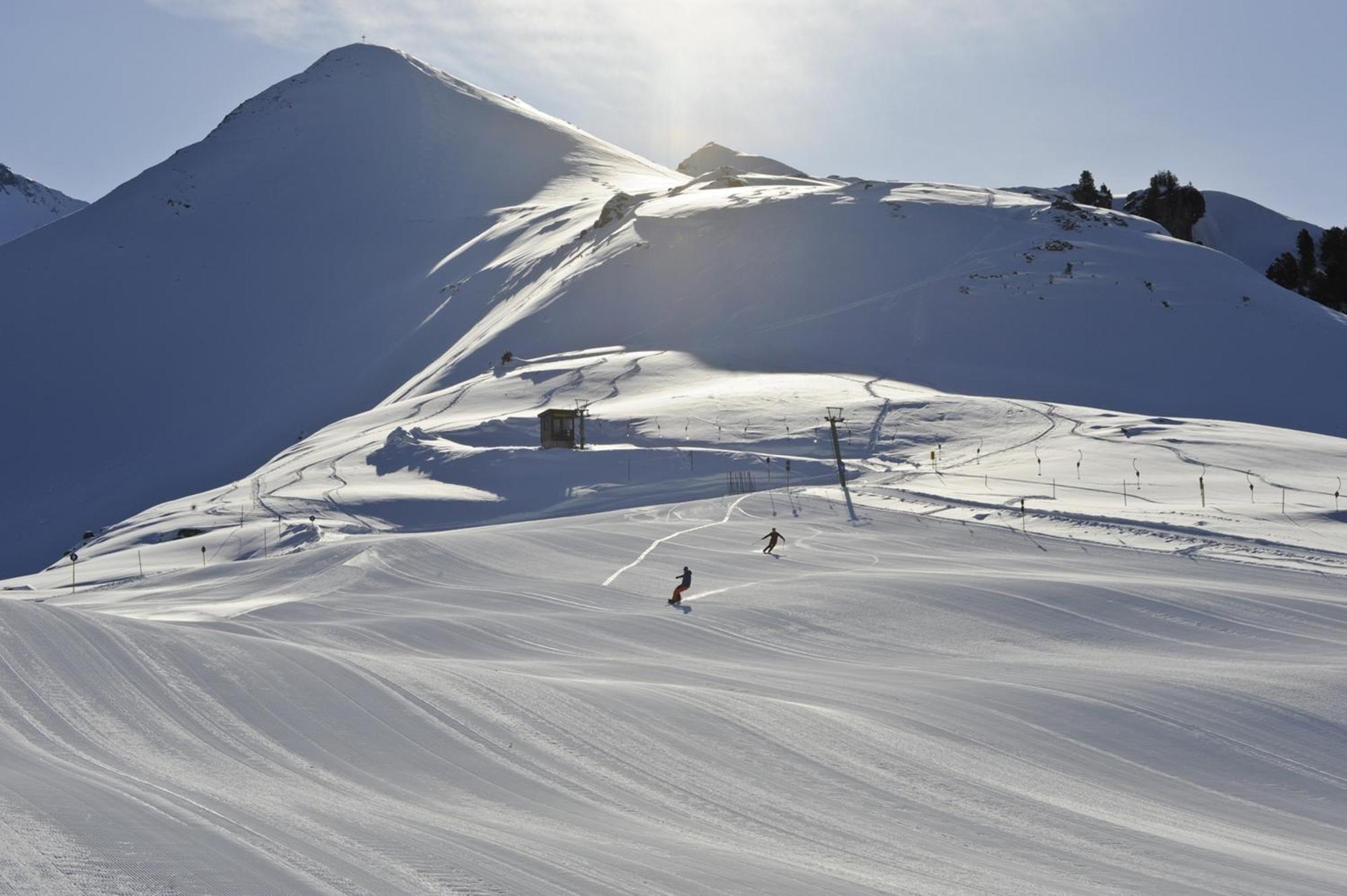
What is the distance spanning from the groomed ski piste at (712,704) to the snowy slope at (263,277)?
51478 mm

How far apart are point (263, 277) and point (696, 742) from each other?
12398 cm

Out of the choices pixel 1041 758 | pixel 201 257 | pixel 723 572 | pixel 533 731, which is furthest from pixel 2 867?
pixel 201 257

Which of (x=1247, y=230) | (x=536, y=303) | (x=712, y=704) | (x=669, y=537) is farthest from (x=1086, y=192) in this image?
(x=712, y=704)

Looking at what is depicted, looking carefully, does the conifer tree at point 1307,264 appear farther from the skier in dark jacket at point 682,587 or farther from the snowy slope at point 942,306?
the skier in dark jacket at point 682,587

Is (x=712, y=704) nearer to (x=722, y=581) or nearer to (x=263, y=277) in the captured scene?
(x=722, y=581)

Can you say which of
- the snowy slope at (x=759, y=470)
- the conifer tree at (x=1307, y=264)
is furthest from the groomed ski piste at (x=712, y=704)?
the conifer tree at (x=1307, y=264)

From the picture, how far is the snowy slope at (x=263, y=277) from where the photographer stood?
9244 centimetres

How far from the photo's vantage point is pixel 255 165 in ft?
518

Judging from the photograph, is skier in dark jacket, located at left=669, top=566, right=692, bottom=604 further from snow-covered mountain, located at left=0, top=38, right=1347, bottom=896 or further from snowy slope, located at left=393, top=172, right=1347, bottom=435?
snowy slope, located at left=393, top=172, right=1347, bottom=435

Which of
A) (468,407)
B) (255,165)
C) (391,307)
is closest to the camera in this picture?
(468,407)

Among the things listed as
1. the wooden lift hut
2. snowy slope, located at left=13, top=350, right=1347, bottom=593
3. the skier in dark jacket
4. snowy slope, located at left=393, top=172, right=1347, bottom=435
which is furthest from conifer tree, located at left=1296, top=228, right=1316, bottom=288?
the skier in dark jacket

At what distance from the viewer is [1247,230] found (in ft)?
526

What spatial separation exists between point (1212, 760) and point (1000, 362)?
59.8m

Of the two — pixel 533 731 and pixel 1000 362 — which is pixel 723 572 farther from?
pixel 1000 362
